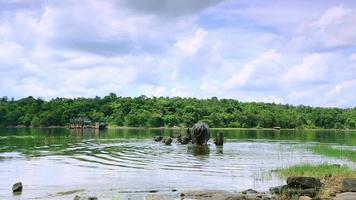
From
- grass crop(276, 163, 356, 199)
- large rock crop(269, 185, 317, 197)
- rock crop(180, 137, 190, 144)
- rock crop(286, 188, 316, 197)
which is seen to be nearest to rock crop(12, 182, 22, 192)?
large rock crop(269, 185, 317, 197)

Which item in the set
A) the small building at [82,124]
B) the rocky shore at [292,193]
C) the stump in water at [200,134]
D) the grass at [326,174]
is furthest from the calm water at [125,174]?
the small building at [82,124]

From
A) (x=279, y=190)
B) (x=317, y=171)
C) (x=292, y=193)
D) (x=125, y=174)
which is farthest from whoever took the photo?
(x=125, y=174)

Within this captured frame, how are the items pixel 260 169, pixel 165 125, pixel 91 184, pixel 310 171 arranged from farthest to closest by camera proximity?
pixel 165 125 → pixel 260 169 → pixel 310 171 → pixel 91 184

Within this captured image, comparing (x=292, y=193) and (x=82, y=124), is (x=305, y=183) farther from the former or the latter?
(x=82, y=124)

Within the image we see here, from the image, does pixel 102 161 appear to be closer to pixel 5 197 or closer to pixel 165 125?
pixel 5 197

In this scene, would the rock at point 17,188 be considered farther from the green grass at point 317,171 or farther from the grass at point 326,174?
the green grass at point 317,171

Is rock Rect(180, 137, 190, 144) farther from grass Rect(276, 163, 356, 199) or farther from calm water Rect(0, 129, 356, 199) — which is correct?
grass Rect(276, 163, 356, 199)

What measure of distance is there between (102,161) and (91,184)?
1544 centimetres

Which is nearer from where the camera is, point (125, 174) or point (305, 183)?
point (305, 183)

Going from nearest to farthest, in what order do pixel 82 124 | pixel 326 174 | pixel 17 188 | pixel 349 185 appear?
pixel 349 185
pixel 17 188
pixel 326 174
pixel 82 124

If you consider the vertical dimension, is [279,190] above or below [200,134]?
below

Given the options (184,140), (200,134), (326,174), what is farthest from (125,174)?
(184,140)

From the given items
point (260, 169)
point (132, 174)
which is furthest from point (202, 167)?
point (132, 174)

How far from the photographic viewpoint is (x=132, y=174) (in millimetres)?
36750
